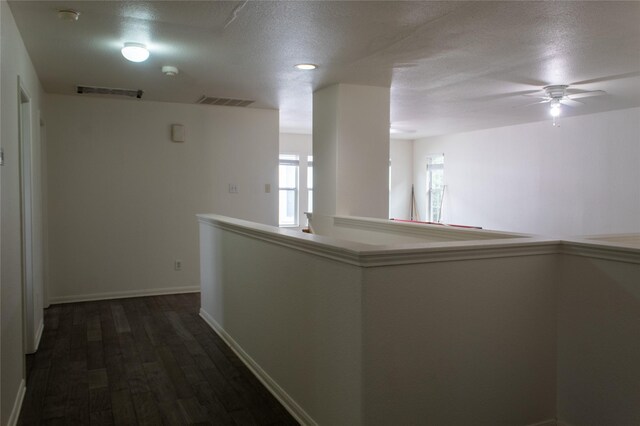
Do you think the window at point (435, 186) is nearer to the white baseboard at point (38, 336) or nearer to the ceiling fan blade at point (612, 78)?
the ceiling fan blade at point (612, 78)

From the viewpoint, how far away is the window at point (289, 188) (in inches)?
385

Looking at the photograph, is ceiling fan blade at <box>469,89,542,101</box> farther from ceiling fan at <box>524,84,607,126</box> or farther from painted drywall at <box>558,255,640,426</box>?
painted drywall at <box>558,255,640,426</box>

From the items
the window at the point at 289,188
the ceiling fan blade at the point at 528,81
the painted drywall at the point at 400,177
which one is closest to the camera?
the ceiling fan blade at the point at 528,81

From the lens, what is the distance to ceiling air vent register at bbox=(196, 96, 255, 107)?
18.2 ft

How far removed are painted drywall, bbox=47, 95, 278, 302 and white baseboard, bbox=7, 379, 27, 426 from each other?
258cm

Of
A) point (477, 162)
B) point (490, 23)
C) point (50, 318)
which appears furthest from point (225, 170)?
point (477, 162)

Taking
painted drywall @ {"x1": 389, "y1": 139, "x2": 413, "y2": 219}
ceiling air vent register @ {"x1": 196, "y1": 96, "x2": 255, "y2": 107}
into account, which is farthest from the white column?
painted drywall @ {"x1": 389, "y1": 139, "x2": 413, "y2": 219}

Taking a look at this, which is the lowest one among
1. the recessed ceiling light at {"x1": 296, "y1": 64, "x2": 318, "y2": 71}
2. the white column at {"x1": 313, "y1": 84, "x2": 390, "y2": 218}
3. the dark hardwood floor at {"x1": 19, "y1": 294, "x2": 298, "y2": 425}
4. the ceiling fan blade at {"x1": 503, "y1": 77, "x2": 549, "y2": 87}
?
the dark hardwood floor at {"x1": 19, "y1": 294, "x2": 298, "y2": 425}

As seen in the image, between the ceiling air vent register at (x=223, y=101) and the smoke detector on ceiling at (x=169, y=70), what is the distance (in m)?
1.20

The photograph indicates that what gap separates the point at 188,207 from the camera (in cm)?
586

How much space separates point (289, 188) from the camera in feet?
32.2

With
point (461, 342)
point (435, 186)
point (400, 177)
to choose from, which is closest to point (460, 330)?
point (461, 342)

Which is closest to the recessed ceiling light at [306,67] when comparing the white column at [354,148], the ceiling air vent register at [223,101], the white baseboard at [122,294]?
the white column at [354,148]

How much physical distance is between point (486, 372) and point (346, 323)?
0.73 meters
